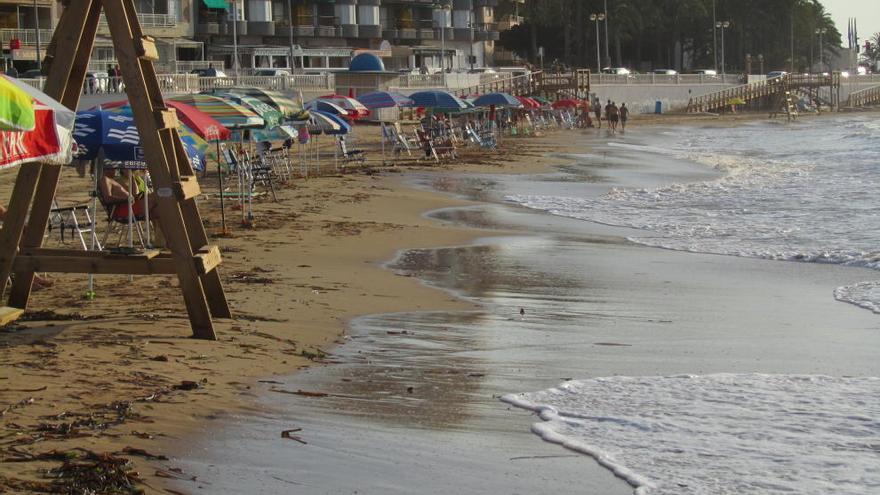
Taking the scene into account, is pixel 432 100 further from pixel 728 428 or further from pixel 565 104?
pixel 728 428

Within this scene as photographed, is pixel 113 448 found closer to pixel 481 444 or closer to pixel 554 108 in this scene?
pixel 481 444

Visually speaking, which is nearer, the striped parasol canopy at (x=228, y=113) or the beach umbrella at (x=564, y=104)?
the striped parasol canopy at (x=228, y=113)

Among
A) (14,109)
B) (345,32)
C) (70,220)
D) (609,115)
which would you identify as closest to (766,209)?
(70,220)

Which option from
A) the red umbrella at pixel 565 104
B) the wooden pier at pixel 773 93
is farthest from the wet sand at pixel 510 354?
the wooden pier at pixel 773 93

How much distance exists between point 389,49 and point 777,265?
6615cm

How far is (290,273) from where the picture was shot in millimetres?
12875

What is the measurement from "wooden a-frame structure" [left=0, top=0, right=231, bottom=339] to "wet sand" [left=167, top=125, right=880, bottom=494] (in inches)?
49.7

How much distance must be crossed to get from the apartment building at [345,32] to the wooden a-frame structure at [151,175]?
57086 millimetres

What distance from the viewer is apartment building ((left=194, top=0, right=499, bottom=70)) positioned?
247ft

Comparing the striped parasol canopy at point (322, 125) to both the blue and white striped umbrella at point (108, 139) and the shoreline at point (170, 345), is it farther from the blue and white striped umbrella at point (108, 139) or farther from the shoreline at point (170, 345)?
the blue and white striped umbrella at point (108, 139)

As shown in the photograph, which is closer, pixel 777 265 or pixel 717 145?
pixel 777 265

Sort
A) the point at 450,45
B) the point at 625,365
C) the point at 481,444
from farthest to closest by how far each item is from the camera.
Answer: the point at 450,45, the point at 625,365, the point at 481,444

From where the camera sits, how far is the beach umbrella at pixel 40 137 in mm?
5793

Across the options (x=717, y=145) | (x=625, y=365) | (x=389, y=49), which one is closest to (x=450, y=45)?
(x=389, y=49)
